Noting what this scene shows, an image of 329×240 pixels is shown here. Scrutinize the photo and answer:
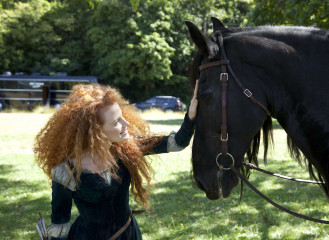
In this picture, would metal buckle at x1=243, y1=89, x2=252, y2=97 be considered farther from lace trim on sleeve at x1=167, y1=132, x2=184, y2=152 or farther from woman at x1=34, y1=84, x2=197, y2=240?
lace trim on sleeve at x1=167, y1=132, x2=184, y2=152

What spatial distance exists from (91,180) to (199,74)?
3.38 feet

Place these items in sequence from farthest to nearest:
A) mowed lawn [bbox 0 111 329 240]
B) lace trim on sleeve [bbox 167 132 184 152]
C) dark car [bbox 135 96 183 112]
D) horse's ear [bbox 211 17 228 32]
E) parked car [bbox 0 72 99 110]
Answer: parked car [bbox 0 72 99 110], dark car [bbox 135 96 183 112], mowed lawn [bbox 0 111 329 240], lace trim on sleeve [bbox 167 132 184 152], horse's ear [bbox 211 17 228 32]

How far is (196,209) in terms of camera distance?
5.83 m

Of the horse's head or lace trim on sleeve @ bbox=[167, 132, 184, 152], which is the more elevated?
the horse's head

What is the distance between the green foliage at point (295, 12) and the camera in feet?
25.6

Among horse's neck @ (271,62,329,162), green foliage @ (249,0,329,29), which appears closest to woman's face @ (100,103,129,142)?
horse's neck @ (271,62,329,162)

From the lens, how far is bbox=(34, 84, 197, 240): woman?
238cm

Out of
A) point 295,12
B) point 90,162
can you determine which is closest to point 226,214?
point 90,162

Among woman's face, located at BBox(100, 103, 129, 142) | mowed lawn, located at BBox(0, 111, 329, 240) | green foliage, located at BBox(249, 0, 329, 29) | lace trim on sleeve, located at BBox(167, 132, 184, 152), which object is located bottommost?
mowed lawn, located at BBox(0, 111, 329, 240)

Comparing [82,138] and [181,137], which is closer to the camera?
[82,138]

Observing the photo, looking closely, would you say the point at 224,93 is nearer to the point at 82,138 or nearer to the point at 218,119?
the point at 218,119

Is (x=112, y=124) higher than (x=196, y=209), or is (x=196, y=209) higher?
(x=112, y=124)

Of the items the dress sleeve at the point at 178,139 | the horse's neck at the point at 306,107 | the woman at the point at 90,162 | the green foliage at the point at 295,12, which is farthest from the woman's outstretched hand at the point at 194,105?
the green foliage at the point at 295,12

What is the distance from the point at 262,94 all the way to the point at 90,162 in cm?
125
